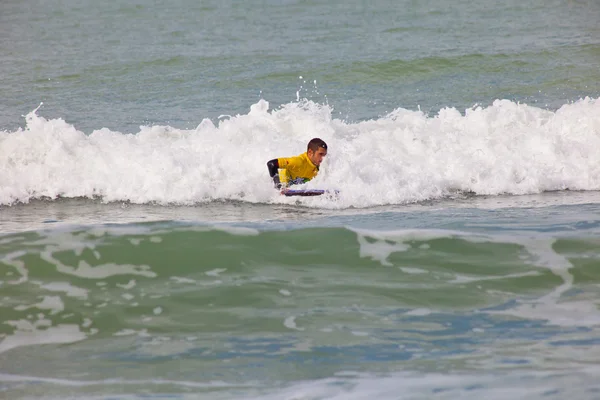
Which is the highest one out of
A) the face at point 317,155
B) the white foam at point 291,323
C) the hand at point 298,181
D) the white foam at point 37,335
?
the face at point 317,155

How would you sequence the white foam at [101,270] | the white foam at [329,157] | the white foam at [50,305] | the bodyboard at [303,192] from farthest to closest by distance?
the white foam at [329,157], the bodyboard at [303,192], the white foam at [101,270], the white foam at [50,305]

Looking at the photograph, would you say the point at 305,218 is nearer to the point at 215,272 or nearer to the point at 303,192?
the point at 303,192

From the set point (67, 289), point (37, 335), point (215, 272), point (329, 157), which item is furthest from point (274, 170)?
point (37, 335)

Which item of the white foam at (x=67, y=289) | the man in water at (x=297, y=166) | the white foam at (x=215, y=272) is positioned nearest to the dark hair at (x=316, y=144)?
the man in water at (x=297, y=166)

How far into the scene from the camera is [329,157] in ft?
33.0

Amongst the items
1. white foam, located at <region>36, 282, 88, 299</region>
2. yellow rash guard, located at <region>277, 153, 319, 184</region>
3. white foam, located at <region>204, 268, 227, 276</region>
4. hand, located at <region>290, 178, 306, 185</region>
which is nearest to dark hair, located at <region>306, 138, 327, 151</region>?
yellow rash guard, located at <region>277, 153, 319, 184</region>

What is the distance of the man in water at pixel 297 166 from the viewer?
904cm

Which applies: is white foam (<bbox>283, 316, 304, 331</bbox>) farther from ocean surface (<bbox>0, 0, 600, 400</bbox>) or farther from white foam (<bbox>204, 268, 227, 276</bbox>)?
white foam (<bbox>204, 268, 227, 276</bbox>)

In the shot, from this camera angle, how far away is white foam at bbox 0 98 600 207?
9.63 m

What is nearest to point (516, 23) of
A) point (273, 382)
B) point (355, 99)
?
point (355, 99)

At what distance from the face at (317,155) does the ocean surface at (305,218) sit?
0.27 m

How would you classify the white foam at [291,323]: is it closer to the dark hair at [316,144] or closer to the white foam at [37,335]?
the white foam at [37,335]

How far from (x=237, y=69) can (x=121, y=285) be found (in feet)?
39.8

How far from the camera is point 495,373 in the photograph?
14.1 feet
